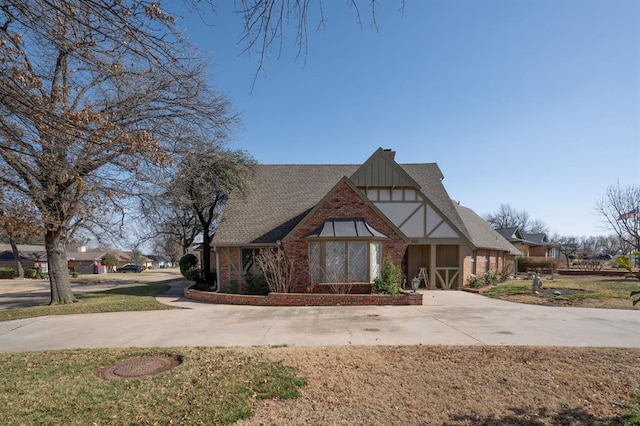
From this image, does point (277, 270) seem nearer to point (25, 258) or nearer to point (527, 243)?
point (527, 243)

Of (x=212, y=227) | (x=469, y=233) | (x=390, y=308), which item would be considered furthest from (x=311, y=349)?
(x=212, y=227)

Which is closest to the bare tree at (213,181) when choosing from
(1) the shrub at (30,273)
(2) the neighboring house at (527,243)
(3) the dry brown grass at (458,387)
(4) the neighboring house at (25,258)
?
(3) the dry brown grass at (458,387)

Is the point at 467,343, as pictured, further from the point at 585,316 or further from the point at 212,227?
the point at 212,227

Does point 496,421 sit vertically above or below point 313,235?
below

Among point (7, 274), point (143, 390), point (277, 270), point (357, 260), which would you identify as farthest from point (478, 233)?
point (7, 274)

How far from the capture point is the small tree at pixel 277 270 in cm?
1459

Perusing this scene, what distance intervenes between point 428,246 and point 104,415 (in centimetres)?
1686

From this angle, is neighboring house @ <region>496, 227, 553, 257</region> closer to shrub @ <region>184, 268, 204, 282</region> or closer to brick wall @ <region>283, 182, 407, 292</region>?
brick wall @ <region>283, 182, 407, 292</region>

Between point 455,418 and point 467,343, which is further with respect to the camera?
point 467,343

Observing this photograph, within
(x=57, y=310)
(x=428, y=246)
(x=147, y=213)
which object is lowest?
(x=57, y=310)

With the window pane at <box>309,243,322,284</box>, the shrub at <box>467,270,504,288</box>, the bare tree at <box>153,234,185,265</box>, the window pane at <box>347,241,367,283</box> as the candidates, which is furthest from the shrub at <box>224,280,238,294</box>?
the bare tree at <box>153,234,185,265</box>

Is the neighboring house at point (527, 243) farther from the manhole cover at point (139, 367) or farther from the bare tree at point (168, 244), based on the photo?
the manhole cover at point (139, 367)

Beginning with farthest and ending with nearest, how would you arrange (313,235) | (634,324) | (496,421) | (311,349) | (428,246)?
(428,246) < (313,235) < (634,324) < (311,349) < (496,421)

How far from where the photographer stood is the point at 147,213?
603 inches
